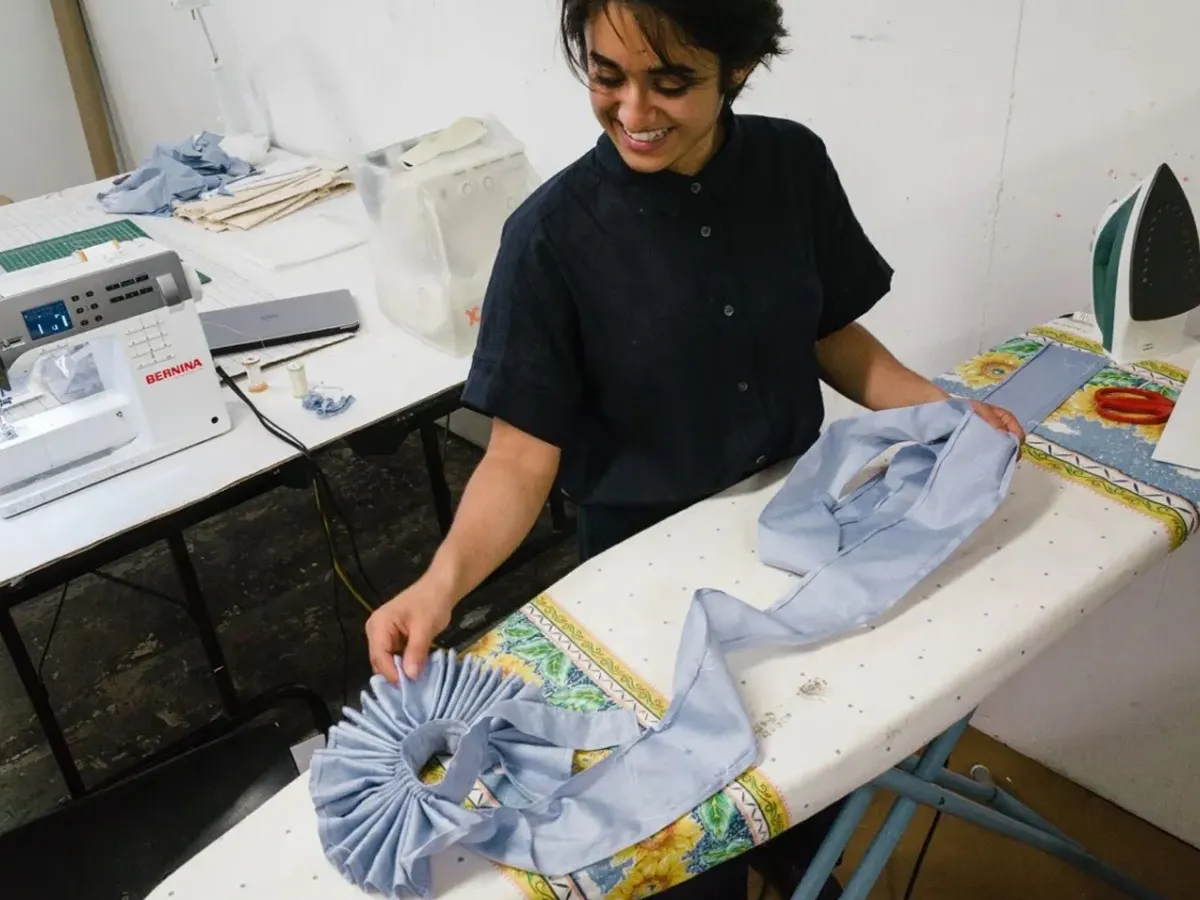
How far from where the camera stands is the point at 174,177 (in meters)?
2.40

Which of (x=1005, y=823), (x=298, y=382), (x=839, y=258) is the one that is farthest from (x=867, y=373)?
(x=298, y=382)

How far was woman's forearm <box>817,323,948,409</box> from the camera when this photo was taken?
114 cm

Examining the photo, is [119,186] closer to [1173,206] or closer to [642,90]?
[642,90]

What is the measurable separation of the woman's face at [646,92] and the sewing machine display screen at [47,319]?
2.49 ft

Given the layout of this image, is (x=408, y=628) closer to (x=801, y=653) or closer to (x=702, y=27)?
(x=801, y=653)

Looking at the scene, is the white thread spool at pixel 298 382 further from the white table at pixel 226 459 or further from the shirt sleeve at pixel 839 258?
the shirt sleeve at pixel 839 258

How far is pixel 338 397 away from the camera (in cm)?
161

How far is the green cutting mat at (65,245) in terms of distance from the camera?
2.02 m

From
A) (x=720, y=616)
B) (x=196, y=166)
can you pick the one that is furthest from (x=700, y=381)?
(x=196, y=166)

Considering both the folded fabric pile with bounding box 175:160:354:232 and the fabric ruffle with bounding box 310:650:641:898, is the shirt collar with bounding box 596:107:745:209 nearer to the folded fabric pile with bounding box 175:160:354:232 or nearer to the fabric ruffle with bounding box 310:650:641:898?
the fabric ruffle with bounding box 310:650:641:898

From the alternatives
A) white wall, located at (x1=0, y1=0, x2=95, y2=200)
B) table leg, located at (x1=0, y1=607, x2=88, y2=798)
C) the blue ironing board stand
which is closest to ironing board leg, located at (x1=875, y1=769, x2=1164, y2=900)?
the blue ironing board stand

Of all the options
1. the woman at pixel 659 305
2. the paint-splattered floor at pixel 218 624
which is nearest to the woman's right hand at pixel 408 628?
the woman at pixel 659 305

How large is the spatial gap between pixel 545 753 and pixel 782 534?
0.33 m

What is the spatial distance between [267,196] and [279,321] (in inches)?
25.9
